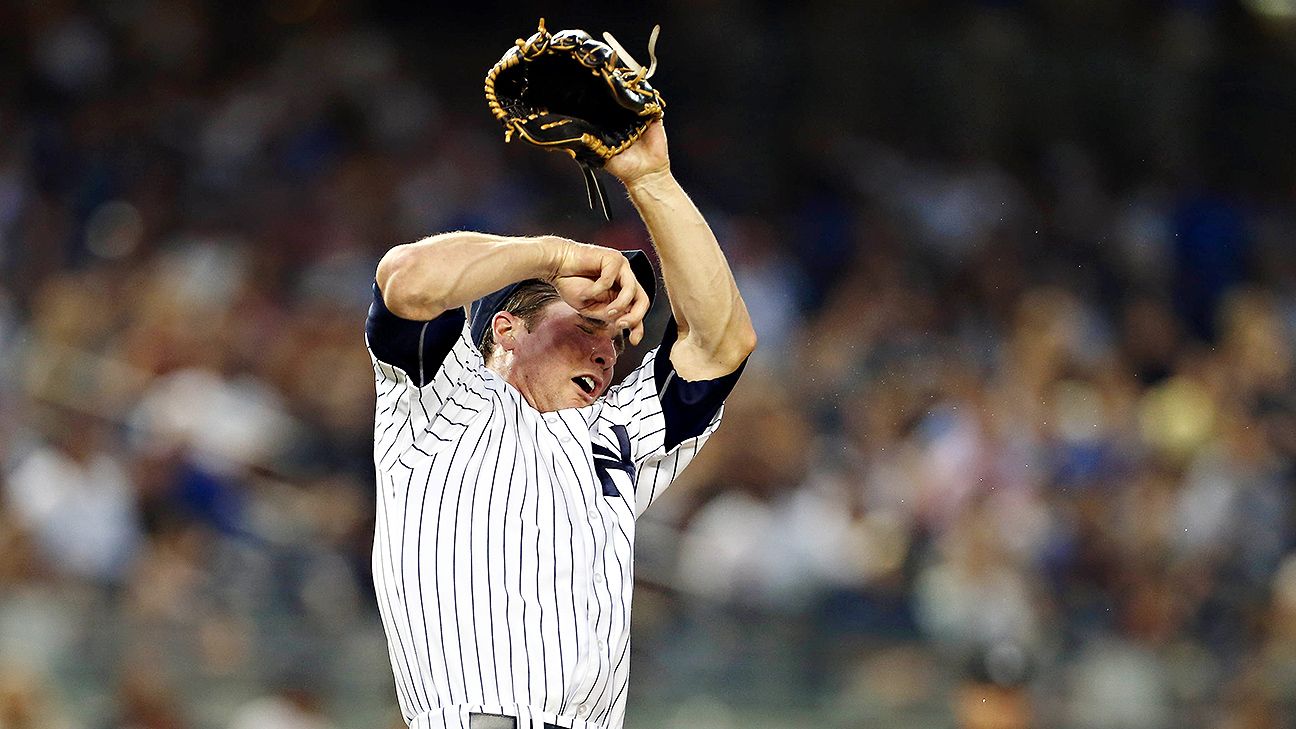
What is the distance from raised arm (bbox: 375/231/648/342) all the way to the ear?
0.72ft

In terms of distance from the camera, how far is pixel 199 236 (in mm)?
6066

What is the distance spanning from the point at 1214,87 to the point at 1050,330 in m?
1.62

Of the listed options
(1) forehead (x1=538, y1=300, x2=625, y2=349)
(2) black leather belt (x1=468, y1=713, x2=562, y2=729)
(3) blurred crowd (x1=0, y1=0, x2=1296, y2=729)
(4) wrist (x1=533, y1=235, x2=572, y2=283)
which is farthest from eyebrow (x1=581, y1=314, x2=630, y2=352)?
(3) blurred crowd (x1=0, y1=0, x2=1296, y2=729)

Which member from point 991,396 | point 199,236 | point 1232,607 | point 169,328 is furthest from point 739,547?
point 199,236

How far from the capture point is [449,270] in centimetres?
167

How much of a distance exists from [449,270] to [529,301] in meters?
0.30

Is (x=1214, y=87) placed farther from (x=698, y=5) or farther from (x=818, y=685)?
(x=818, y=685)

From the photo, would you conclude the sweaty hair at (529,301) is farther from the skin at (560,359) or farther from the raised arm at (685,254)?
the raised arm at (685,254)

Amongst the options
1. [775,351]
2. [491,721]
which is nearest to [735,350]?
[491,721]

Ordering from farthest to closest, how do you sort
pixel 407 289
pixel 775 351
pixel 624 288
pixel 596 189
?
pixel 775 351
pixel 596 189
pixel 624 288
pixel 407 289

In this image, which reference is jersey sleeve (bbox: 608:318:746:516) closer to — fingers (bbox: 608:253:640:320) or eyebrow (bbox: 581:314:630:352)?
eyebrow (bbox: 581:314:630:352)

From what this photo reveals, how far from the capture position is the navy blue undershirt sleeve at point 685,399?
6.43 ft

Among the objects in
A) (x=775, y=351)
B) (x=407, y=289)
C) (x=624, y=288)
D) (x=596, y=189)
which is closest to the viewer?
(x=407, y=289)

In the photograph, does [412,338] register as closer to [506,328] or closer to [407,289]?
[407,289]
